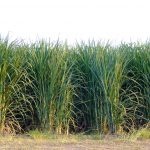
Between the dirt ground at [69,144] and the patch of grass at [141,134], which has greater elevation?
the patch of grass at [141,134]

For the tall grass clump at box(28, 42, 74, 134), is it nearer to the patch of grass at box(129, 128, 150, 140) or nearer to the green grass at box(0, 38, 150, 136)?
the green grass at box(0, 38, 150, 136)

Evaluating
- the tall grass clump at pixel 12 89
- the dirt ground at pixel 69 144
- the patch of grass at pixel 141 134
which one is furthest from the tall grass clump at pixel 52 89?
the patch of grass at pixel 141 134

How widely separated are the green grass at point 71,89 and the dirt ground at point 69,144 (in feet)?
4.31

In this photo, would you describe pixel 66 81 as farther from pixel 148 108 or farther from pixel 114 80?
pixel 148 108

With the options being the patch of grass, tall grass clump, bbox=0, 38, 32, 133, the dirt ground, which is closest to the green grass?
tall grass clump, bbox=0, 38, 32, 133

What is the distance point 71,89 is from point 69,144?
224 cm

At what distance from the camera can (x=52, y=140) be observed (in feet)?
29.5

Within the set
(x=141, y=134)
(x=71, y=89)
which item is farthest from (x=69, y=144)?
(x=71, y=89)

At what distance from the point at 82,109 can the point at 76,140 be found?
1.91 meters

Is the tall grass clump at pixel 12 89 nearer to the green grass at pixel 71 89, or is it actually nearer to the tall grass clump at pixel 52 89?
the green grass at pixel 71 89

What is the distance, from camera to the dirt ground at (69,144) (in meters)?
8.09

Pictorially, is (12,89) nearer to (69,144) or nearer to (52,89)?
(52,89)

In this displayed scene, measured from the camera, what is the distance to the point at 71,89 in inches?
417

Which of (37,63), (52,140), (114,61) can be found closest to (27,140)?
(52,140)
